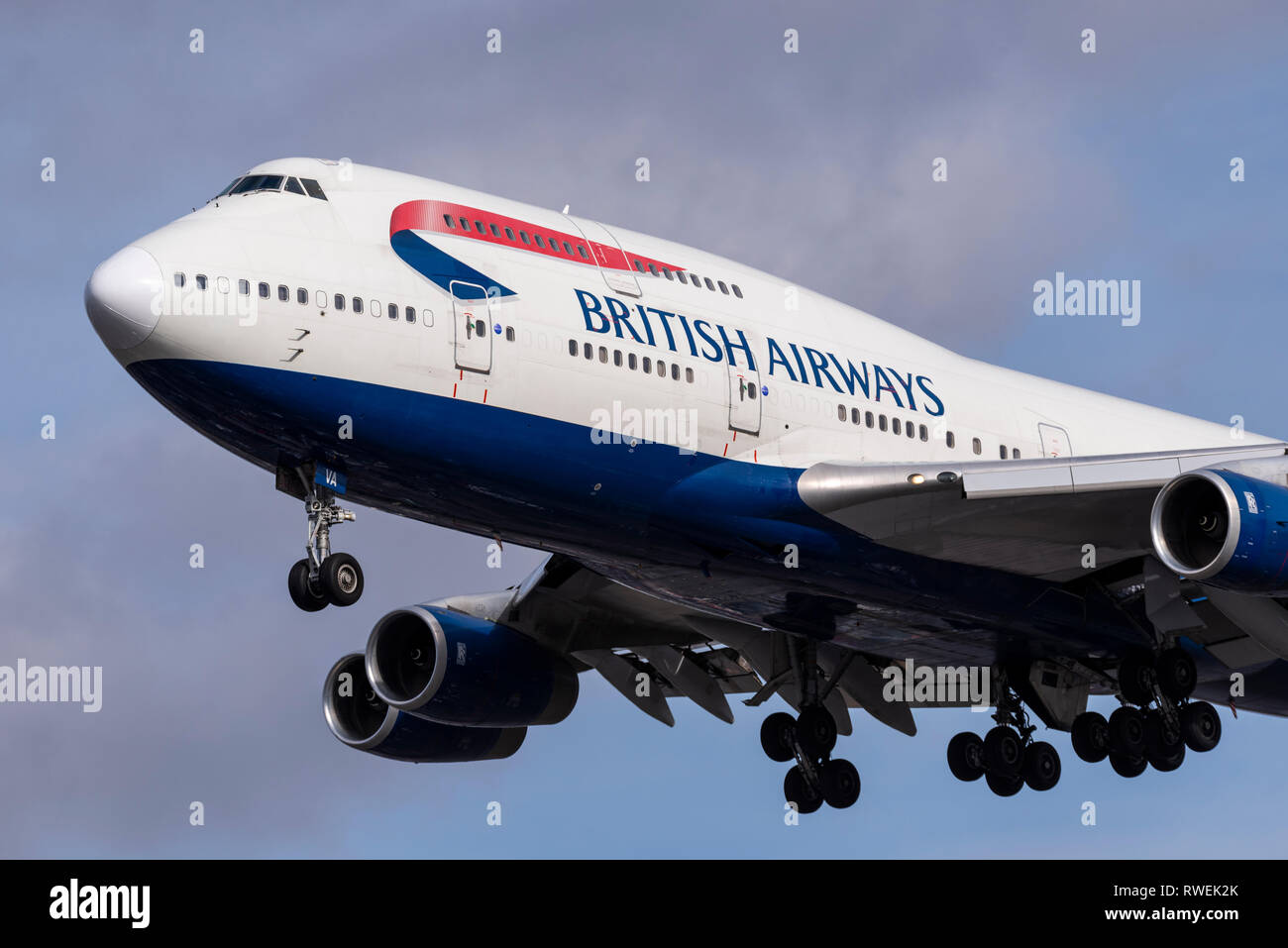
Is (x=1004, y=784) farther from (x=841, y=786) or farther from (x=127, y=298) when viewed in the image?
(x=127, y=298)

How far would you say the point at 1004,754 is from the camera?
3341cm

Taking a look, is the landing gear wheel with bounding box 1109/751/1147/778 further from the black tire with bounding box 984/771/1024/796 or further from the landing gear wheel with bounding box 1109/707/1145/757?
the black tire with bounding box 984/771/1024/796

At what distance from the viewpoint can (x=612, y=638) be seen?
3369 cm

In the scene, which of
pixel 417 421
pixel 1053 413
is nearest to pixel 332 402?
pixel 417 421

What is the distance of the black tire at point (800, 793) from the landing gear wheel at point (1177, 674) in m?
5.73

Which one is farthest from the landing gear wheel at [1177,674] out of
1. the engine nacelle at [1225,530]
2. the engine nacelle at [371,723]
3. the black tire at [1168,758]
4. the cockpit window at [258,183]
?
the cockpit window at [258,183]

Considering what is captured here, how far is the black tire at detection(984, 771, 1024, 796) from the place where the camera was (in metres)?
33.7

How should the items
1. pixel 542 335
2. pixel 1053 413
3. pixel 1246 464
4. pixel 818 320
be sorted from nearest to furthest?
1. pixel 542 335
2. pixel 1246 464
3. pixel 818 320
4. pixel 1053 413

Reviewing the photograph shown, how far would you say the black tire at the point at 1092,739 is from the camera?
32531 millimetres

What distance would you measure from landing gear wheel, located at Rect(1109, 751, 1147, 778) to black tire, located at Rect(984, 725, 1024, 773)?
1806 millimetres

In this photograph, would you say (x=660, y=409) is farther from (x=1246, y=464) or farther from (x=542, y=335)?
(x=1246, y=464)

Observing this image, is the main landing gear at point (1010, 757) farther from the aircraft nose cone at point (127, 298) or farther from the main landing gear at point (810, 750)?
the aircraft nose cone at point (127, 298)

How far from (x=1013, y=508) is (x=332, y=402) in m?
9.56

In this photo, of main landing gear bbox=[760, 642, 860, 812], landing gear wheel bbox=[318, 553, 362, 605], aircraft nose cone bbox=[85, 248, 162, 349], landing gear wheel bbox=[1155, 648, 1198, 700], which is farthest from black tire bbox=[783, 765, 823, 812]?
aircraft nose cone bbox=[85, 248, 162, 349]
